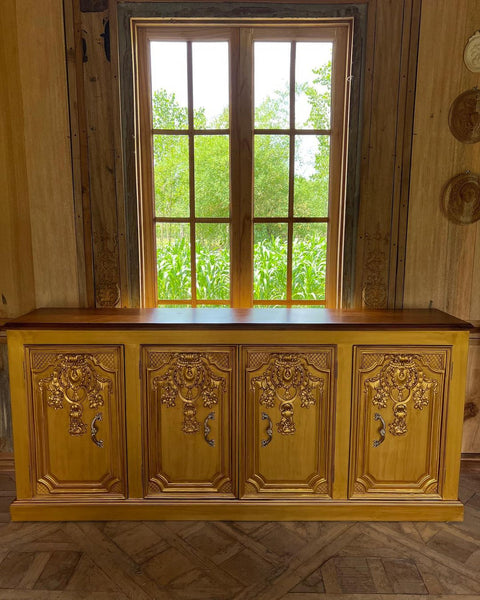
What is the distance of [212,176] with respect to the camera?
2506 mm

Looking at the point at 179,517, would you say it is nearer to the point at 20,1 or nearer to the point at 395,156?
the point at 395,156

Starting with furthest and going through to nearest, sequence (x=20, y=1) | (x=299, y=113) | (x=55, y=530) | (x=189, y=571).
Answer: (x=299, y=113)
(x=20, y=1)
(x=55, y=530)
(x=189, y=571)

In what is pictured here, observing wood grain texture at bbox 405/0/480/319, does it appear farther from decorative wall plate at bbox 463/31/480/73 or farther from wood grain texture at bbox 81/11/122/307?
wood grain texture at bbox 81/11/122/307

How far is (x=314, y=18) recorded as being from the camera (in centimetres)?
228

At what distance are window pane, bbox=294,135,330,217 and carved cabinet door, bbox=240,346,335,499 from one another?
2.89 ft

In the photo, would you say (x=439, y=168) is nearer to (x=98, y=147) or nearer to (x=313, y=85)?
(x=313, y=85)

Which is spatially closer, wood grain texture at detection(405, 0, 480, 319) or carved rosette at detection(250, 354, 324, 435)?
carved rosette at detection(250, 354, 324, 435)

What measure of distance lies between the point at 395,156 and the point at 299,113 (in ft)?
1.92

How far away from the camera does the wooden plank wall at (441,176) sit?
2271 millimetres

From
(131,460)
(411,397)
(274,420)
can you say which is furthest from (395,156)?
(131,460)

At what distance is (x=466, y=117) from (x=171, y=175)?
1.64 meters

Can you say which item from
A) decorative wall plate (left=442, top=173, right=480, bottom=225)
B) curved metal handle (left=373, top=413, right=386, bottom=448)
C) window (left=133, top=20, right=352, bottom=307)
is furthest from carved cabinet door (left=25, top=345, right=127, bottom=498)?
decorative wall plate (left=442, top=173, right=480, bottom=225)

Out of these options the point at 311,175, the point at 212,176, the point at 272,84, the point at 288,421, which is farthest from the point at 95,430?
the point at 272,84

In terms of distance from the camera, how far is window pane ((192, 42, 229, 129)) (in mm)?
2389
